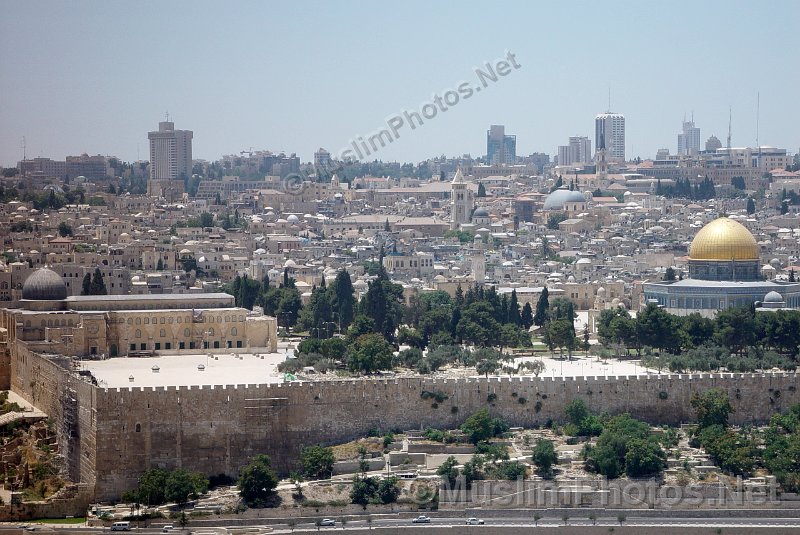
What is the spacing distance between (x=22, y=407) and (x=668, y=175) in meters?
102

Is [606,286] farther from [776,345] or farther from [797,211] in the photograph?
[797,211]

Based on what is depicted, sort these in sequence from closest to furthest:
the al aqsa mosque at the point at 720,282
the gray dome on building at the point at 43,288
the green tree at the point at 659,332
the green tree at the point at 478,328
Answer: the green tree at the point at 659,332 → the gray dome on building at the point at 43,288 → the green tree at the point at 478,328 → the al aqsa mosque at the point at 720,282

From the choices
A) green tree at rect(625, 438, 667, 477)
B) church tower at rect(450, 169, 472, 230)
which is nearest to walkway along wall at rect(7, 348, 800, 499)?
green tree at rect(625, 438, 667, 477)

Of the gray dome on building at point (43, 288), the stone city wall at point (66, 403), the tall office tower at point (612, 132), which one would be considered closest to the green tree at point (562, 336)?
the gray dome on building at point (43, 288)

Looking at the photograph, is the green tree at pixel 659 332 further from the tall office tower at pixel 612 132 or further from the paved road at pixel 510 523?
the tall office tower at pixel 612 132

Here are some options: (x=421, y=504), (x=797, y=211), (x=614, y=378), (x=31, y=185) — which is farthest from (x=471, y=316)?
(x=797, y=211)

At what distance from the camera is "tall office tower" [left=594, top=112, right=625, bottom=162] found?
570ft

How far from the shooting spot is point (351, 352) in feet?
167

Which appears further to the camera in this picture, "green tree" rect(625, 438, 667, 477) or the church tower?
the church tower

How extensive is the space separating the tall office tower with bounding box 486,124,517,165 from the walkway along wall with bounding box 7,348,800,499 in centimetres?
14007

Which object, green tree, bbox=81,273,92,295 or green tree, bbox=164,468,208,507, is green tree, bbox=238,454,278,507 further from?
green tree, bbox=81,273,92,295

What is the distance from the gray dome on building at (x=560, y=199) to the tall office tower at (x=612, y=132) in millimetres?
54222

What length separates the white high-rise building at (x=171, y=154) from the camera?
142125mm

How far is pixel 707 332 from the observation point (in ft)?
185
